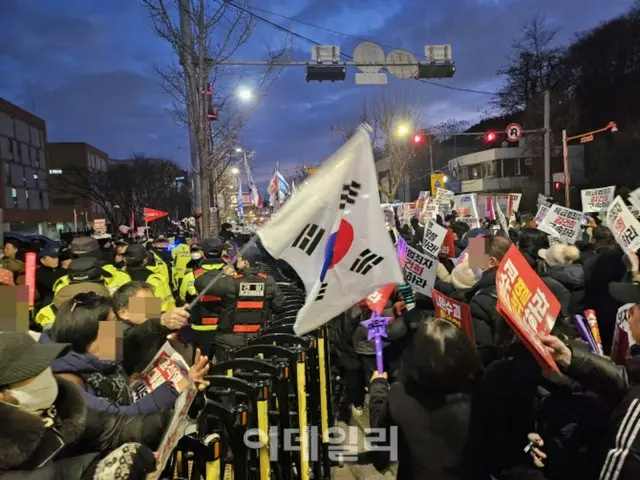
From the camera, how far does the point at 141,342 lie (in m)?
3.47

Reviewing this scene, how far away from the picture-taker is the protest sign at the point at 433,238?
6555 mm

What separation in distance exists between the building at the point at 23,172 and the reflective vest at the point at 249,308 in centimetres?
5736

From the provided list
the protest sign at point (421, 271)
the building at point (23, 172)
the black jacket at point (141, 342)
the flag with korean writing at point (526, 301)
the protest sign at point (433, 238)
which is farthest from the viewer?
the building at point (23, 172)

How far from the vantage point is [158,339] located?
352cm

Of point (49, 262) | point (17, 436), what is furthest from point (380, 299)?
point (49, 262)

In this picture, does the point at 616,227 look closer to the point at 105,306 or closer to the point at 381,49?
the point at 105,306

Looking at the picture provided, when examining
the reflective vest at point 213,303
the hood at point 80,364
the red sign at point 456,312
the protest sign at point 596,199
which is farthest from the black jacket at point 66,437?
the protest sign at point 596,199

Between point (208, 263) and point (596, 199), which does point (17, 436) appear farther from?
point (596, 199)

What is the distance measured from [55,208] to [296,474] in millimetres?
77458

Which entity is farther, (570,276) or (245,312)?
(245,312)

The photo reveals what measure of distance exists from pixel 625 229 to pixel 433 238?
→ 2284mm

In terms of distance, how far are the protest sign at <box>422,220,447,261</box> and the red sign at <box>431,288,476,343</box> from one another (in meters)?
2.66

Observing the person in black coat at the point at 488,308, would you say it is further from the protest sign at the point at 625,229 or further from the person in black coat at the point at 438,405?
the protest sign at the point at 625,229

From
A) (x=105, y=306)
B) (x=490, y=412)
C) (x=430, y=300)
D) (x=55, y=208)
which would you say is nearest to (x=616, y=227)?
(x=430, y=300)
